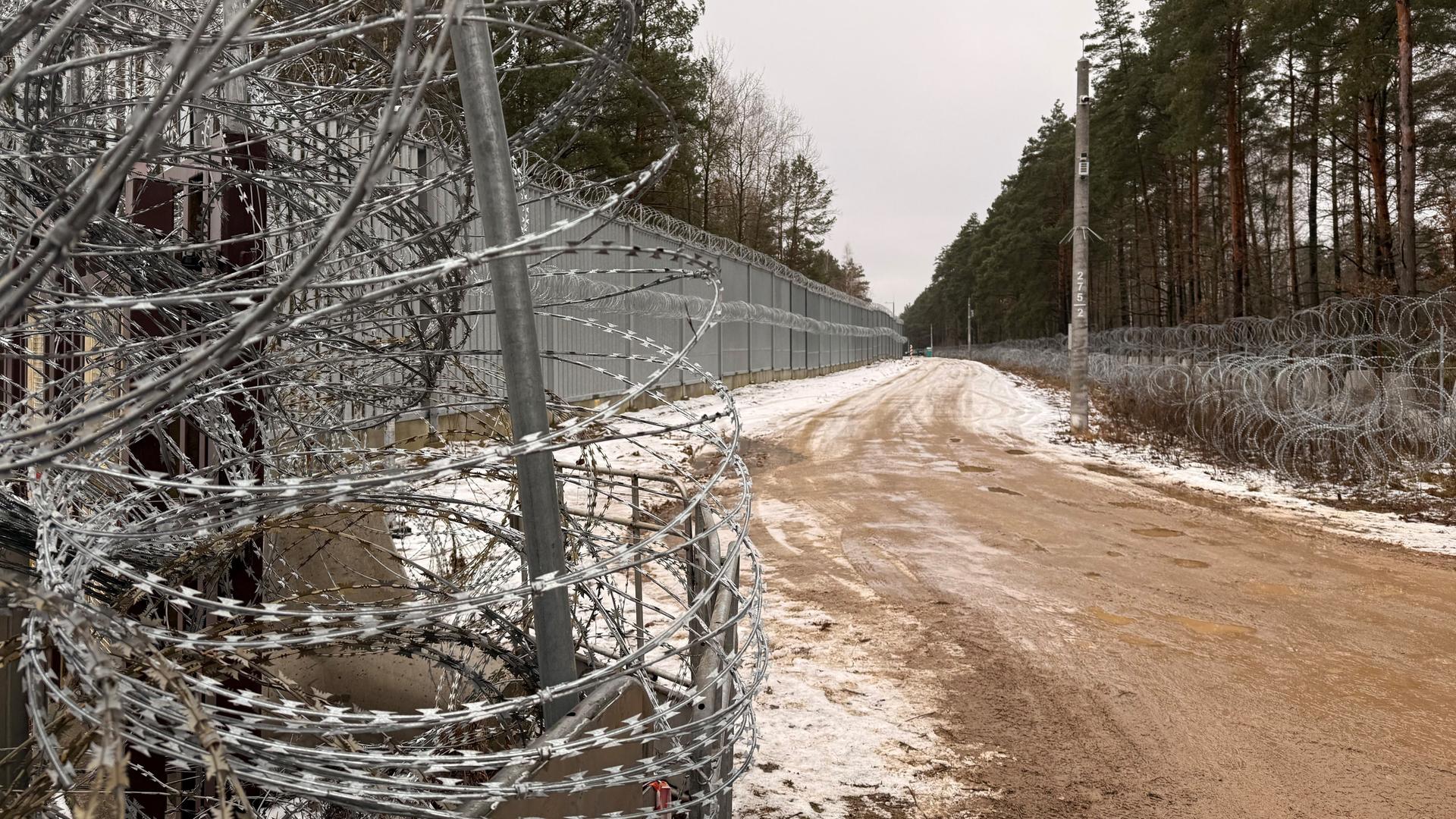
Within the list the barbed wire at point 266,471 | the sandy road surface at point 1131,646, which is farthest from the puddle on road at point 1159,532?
the barbed wire at point 266,471

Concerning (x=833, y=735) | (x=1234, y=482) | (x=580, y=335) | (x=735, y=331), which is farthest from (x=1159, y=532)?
(x=735, y=331)

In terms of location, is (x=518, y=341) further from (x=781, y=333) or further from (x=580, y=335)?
(x=781, y=333)

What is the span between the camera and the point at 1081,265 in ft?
49.9

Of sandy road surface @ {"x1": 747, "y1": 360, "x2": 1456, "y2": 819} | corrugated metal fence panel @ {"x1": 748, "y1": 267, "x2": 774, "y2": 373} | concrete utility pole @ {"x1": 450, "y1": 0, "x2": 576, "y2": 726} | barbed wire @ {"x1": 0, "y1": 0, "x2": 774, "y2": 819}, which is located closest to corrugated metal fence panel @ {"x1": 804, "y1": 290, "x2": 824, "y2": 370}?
corrugated metal fence panel @ {"x1": 748, "y1": 267, "x2": 774, "y2": 373}

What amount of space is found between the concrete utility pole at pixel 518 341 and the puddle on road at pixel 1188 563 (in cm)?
553

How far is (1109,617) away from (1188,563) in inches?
65.9

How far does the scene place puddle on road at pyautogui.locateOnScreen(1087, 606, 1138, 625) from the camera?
16.4 ft

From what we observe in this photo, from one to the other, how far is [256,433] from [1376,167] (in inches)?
835

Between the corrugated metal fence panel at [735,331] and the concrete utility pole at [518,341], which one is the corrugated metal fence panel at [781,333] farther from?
the concrete utility pole at [518,341]

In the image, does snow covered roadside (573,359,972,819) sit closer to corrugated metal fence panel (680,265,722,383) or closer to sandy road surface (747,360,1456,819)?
sandy road surface (747,360,1456,819)

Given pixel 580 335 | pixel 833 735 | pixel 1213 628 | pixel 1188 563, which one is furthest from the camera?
pixel 580 335

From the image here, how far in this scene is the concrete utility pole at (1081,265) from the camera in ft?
48.5

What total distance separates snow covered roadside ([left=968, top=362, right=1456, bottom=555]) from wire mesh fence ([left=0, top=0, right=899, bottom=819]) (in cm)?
653

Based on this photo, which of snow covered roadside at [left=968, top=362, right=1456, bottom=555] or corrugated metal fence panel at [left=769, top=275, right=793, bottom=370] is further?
corrugated metal fence panel at [left=769, top=275, right=793, bottom=370]
